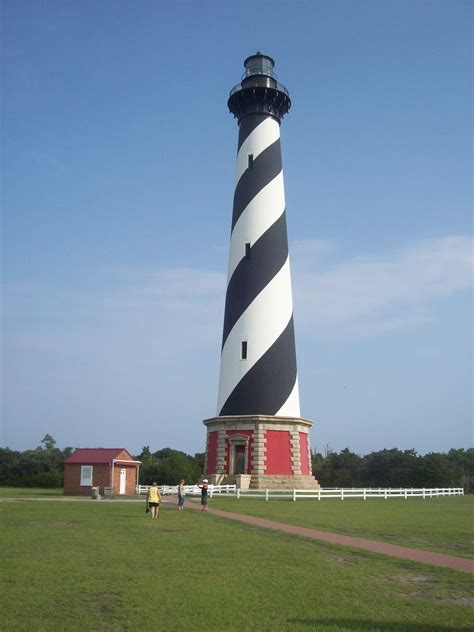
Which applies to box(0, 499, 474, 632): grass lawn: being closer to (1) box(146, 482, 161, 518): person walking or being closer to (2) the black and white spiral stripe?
(1) box(146, 482, 161, 518): person walking

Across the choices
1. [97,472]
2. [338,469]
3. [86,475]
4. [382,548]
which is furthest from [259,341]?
[338,469]

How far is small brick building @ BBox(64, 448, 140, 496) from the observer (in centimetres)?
3073

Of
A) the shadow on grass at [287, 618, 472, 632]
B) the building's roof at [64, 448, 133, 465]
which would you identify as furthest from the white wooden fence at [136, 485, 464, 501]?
the shadow on grass at [287, 618, 472, 632]

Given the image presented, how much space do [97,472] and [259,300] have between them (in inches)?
458

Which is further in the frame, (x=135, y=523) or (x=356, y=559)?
(x=135, y=523)

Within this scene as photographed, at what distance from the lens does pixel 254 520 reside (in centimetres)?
1764

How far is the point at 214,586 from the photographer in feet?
27.3

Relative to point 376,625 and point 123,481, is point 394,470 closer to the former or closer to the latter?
point 123,481

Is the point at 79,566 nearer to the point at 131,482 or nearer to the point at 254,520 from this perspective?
the point at 254,520

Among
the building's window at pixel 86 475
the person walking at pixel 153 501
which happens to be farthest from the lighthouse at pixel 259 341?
the person walking at pixel 153 501

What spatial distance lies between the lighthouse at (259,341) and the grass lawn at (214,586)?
18101 mm

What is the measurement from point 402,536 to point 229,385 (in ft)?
61.6

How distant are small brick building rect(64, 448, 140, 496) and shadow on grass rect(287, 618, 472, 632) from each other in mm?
24945

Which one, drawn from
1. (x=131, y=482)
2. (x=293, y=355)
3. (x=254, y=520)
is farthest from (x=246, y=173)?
(x=254, y=520)
